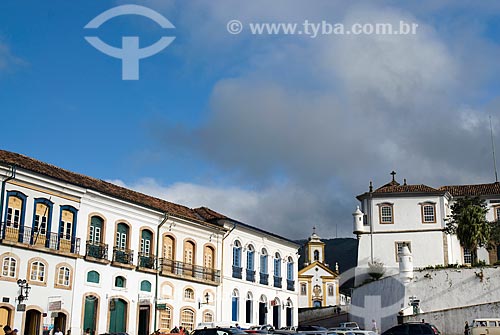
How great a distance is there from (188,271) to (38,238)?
1191 cm

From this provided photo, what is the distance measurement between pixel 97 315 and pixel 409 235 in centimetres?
3587

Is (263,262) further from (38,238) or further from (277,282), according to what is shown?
(38,238)

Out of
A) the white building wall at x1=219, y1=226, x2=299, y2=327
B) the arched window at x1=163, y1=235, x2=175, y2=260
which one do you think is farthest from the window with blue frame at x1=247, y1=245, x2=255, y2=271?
the arched window at x1=163, y1=235, x2=175, y2=260

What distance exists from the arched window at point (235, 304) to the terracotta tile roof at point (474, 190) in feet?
94.8

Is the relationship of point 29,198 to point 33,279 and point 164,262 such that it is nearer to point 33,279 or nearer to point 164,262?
point 33,279

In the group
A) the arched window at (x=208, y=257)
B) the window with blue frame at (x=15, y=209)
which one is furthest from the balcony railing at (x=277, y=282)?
the window with blue frame at (x=15, y=209)

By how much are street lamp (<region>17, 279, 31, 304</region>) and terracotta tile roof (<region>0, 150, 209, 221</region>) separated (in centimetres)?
499

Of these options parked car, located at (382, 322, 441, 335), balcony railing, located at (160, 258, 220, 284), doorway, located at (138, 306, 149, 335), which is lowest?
parked car, located at (382, 322, 441, 335)

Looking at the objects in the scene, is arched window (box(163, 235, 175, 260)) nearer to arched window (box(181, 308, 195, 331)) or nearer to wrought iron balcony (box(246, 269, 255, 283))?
arched window (box(181, 308, 195, 331))

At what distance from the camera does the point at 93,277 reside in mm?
33312

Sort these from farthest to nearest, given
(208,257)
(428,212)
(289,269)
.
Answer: (428,212), (289,269), (208,257)

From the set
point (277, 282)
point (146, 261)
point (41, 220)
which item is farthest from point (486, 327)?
point (277, 282)

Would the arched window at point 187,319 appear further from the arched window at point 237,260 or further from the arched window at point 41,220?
the arched window at point 41,220

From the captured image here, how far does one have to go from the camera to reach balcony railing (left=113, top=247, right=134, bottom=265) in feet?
114
